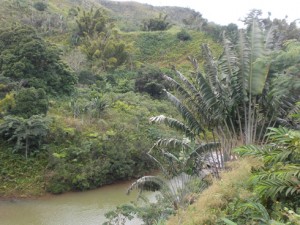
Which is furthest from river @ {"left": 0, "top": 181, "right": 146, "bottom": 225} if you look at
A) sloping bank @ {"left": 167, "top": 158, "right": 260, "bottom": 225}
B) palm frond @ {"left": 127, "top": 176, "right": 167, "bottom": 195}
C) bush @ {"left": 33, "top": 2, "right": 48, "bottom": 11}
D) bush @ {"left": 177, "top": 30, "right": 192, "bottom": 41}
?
bush @ {"left": 33, "top": 2, "right": 48, "bottom": 11}

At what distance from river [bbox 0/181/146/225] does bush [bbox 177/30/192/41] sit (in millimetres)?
21894

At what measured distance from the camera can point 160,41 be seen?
120 feet

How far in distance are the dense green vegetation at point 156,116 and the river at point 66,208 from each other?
0.57 metres

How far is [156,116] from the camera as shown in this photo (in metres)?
9.80

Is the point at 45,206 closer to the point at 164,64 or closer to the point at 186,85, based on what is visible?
the point at 186,85

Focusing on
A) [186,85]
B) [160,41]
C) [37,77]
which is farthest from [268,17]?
[160,41]

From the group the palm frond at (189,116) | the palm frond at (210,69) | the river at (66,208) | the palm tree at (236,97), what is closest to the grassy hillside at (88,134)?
the river at (66,208)

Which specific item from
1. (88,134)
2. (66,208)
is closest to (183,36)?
(88,134)

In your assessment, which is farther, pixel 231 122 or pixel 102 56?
pixel 102 56

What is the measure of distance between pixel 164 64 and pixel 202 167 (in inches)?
933

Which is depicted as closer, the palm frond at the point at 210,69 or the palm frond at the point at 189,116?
the palm frond at the point at 210,69

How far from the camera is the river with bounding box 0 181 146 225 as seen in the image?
1294 centimetres

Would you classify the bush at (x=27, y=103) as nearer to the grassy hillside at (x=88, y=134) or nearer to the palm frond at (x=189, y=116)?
the grassy hillside at (x=88, y=134)

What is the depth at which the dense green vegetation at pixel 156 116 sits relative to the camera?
18.6 ft
